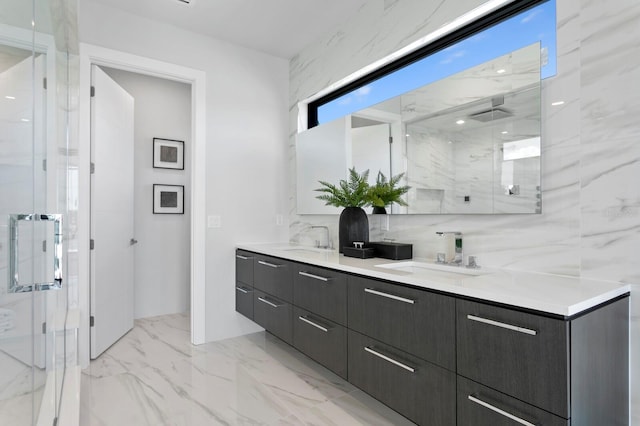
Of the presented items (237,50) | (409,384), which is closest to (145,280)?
(237,50)

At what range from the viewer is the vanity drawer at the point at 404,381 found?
138 centimetres

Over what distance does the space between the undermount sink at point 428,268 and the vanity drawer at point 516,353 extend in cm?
47

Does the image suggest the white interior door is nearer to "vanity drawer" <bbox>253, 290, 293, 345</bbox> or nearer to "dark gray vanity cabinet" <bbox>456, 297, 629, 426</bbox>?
"vanity drawer" <bbox>253, 290, 293, 345</bbox>

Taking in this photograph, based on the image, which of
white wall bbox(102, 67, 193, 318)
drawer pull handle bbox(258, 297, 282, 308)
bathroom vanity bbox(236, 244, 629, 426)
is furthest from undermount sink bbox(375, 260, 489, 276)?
white wall bbox(102, 67, 193, 318)

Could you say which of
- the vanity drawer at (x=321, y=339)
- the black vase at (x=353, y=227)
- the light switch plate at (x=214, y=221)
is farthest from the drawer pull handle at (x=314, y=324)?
the light switch plate at (x=214, y=221)

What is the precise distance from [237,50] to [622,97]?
2.95 m

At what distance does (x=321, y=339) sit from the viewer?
2104 millimetres

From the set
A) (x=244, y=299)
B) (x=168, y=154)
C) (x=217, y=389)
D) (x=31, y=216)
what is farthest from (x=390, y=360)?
(x=168, y=154)

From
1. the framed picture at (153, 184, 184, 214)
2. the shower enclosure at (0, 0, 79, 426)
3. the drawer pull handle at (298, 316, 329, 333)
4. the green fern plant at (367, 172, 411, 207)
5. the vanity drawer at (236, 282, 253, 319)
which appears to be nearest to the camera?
the shower enclosure at (0, 0, 79, 426)

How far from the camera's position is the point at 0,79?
906 millimetres

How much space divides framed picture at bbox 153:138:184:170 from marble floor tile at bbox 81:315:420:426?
1.88m

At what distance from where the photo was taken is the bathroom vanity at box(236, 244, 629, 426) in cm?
109

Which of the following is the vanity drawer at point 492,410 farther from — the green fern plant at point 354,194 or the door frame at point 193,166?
the door frame at point 193,166

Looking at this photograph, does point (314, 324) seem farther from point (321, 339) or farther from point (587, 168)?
point (587, 168)
